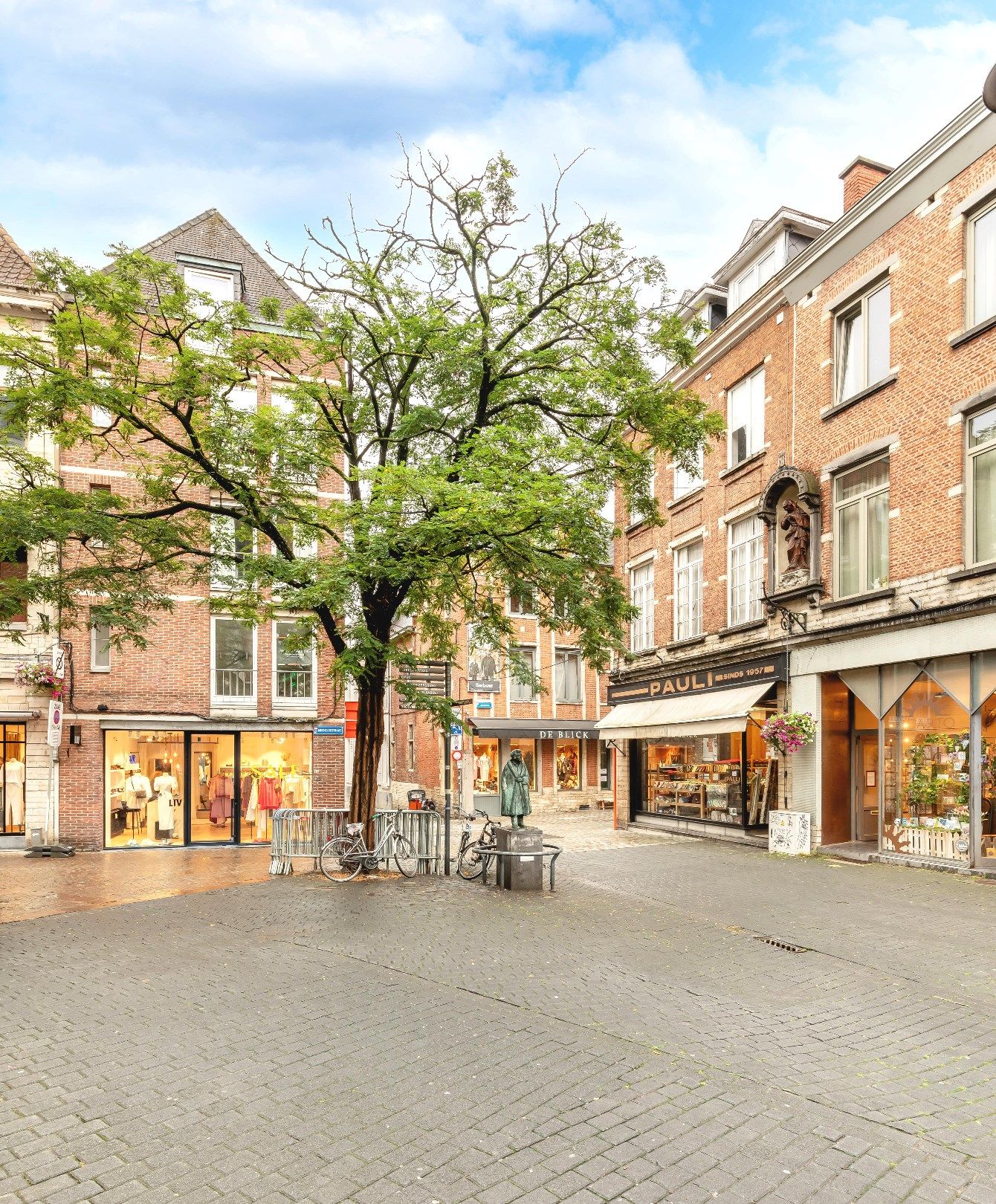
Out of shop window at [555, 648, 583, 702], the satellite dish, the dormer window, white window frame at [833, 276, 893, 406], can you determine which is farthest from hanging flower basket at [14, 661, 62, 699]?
the satellite dish

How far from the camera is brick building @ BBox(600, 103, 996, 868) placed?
13.1 meters

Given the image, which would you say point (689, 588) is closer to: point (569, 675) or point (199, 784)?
point (569, 675)

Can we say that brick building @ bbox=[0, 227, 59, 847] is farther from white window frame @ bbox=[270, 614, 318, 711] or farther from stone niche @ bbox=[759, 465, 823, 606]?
stone niche @ bbox=[759, 465, 823, 606]

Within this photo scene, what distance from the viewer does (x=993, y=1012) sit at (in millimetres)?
6414

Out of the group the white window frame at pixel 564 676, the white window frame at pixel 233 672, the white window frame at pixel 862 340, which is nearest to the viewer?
the white window frame at pixel 862 340

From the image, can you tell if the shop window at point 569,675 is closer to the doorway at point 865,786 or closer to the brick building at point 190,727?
the brick building at point 190,727

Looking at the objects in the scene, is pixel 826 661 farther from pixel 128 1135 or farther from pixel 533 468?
pixel 128 1135

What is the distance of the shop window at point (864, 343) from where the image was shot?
50.6 feet

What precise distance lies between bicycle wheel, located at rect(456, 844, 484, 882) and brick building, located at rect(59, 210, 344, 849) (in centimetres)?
994

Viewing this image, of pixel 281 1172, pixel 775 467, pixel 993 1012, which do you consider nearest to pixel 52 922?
Answer: pixel 281 1172

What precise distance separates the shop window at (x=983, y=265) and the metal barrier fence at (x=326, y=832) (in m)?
11.3

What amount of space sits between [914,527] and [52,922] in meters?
13.3

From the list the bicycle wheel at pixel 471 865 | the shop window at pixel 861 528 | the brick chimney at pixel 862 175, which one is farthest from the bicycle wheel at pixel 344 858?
the brick chimney at pixel 862 175

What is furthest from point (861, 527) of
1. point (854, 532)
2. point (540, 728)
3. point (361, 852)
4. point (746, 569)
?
point (540, 728)
